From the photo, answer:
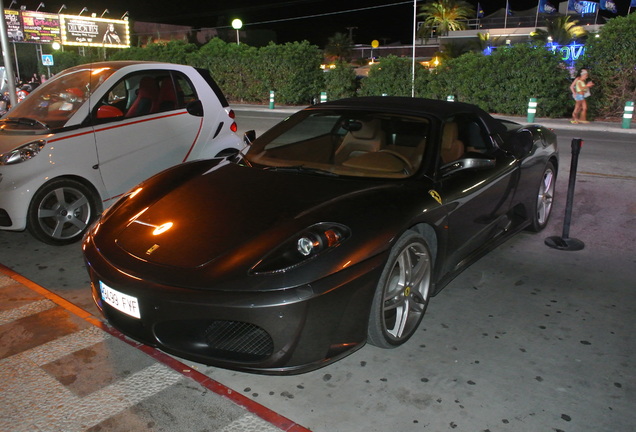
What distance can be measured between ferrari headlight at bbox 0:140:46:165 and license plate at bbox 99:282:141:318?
2.62 m

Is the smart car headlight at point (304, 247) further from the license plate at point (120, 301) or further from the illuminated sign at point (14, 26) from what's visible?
the illuminated sign at point (14, 26)

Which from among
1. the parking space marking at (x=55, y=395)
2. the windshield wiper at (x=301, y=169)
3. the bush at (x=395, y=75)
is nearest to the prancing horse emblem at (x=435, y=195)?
the windshield wiper at (x=301, y=169)

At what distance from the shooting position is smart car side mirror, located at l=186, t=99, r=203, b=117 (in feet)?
21.3

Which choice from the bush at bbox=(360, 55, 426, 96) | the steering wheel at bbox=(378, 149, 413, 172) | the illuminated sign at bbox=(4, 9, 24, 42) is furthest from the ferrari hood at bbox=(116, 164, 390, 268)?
the illuminated sign at bbox=(4, 9, 24, 42)

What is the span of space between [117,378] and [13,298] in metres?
1.67

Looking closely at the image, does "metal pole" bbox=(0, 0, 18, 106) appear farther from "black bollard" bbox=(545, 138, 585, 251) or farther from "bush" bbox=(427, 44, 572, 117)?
"bush" bbox=(427, 44, 572, 117)

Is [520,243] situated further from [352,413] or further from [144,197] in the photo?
[144,197]

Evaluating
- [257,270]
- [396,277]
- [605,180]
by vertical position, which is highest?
[257,270]

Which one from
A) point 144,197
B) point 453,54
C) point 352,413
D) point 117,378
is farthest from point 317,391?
point 453,54

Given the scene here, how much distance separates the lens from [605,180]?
27.3 ft

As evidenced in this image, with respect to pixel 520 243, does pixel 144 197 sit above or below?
above

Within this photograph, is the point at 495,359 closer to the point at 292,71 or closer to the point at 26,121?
the point at 26,121

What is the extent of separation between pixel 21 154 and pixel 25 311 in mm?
1793

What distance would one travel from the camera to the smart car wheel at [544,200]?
554 cm
